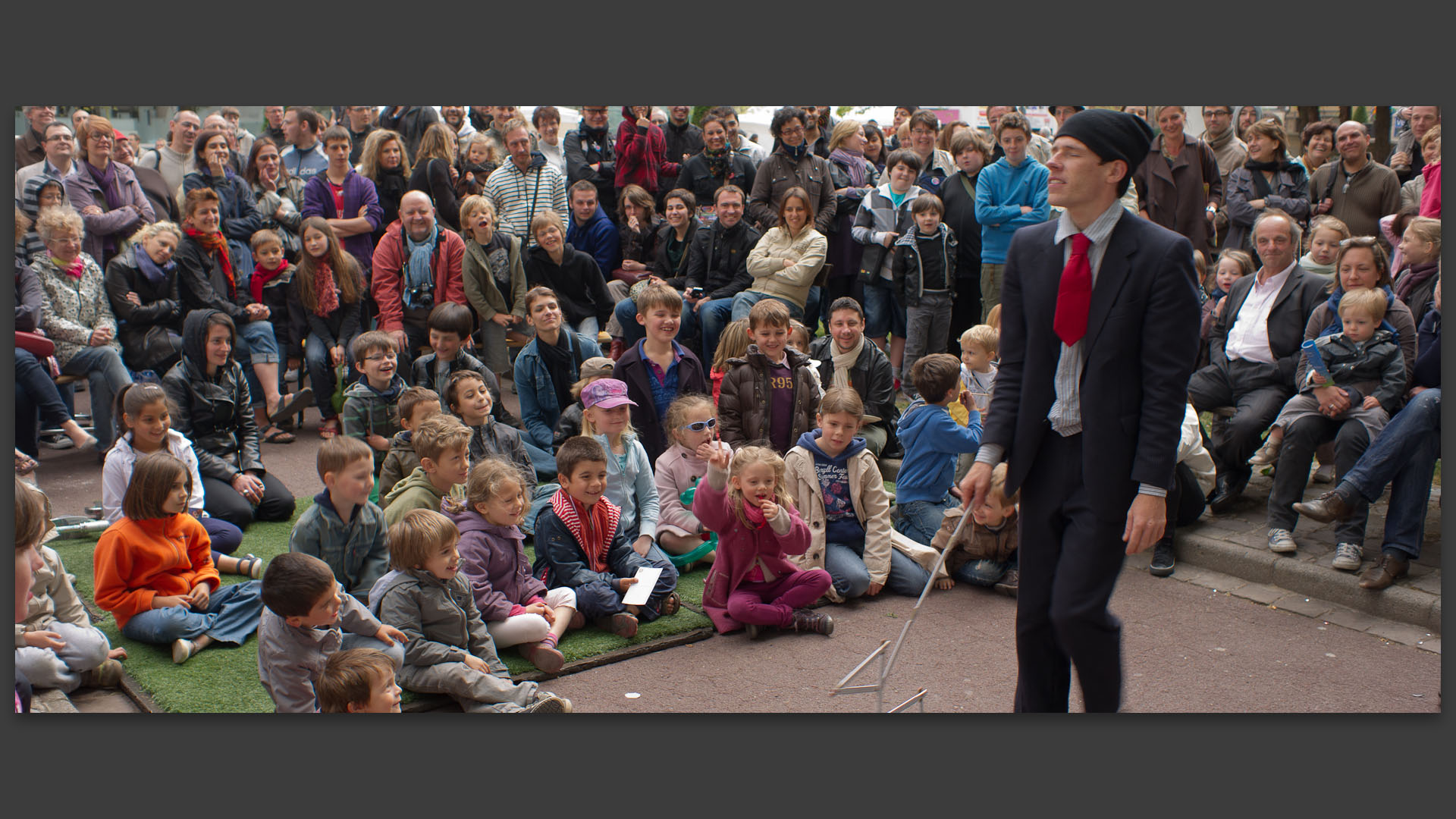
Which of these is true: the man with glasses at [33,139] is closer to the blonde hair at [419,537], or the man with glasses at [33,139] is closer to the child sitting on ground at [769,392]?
the child sitting on ground at [769,392]

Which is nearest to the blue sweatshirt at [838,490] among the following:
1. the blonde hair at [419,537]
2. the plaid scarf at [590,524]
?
the plaid scarf at [590,524]

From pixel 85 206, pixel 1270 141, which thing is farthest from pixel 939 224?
pixel 85 206

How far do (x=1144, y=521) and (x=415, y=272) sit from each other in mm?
6000

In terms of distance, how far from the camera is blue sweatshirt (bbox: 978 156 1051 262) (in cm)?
790

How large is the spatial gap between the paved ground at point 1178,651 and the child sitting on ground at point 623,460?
0.92 metres

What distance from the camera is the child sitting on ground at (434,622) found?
13.4 feet

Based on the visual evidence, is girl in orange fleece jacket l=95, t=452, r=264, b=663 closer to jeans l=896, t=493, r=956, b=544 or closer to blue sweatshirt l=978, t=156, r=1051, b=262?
jeans l=896, t=493, r=956, b=544

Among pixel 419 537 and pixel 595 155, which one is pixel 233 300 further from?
pixel 419 537

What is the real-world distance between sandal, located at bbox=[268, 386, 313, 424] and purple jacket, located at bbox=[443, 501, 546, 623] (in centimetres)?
345

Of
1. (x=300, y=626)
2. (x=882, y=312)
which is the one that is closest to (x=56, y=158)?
(x=300, y=626)

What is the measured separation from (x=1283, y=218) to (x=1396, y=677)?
8.09 feet

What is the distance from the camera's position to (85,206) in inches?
304

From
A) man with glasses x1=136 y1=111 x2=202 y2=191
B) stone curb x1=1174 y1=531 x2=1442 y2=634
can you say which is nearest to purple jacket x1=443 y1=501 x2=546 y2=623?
stone curb x1=1174 y1=531 x2=1442 y2=634

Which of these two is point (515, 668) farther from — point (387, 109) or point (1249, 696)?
point (387, 109)
